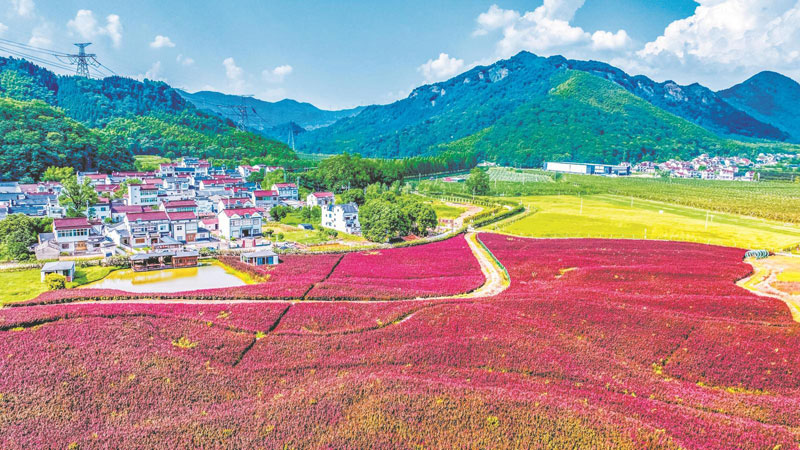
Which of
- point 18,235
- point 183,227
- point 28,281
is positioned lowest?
point 28,281

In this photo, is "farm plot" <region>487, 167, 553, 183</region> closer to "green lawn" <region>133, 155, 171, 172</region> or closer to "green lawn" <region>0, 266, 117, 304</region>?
"green lawn" <region>133, 155, 171, 172</region>

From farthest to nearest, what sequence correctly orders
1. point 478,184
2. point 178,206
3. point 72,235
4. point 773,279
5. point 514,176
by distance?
1. point 514,176
2. point 478,184
3. point 178,206
4. point 72,235
5. point 773,279

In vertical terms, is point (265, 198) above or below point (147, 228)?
above

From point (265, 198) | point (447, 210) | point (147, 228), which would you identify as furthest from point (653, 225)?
point (147, 228)

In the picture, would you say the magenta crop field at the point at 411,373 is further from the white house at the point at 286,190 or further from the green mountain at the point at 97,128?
the green mountain at the point at 97,128

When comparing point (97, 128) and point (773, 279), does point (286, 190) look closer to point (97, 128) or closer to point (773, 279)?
point (773, 279)

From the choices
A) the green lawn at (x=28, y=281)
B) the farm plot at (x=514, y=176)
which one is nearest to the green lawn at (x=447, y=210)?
the green lawn at (x=28, y=281)

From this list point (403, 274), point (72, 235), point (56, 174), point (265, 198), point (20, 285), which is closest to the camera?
point (20, 285)
